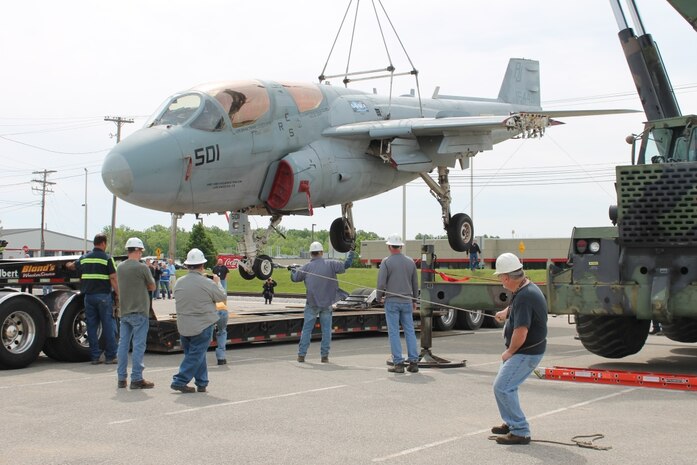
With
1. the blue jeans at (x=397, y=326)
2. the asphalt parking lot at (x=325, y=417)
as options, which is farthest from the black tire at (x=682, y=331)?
the blue jeans at (x=397, y=326)

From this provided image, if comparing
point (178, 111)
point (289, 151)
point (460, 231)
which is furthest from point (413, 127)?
point (178, 111)

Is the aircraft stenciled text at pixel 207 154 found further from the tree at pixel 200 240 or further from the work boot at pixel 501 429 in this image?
the tree at pixel 200 240

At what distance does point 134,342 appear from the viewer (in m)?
10.7

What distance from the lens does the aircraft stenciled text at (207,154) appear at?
15942mm

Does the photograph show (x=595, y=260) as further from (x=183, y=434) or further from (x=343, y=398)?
(x=183, y=434)

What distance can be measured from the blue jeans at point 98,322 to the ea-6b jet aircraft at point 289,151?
2.84m

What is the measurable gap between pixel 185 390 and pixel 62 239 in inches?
4402

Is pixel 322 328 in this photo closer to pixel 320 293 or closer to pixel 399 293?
pixel 320 293

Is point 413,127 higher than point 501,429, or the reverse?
point 413,127

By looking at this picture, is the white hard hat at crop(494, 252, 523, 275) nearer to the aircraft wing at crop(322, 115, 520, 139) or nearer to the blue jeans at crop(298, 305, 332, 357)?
the blue jeans at crop(298, 305, 332, 357)

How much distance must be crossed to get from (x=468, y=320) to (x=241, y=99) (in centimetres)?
697

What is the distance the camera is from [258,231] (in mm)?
18484

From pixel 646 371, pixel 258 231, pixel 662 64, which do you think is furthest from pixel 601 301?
pixel 258 231

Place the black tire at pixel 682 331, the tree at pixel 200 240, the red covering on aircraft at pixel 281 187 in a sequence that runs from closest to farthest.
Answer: the black tire at pixel 682 331, the red covering on aircraft at pixel 281 187, the tree at pixel 200 240
